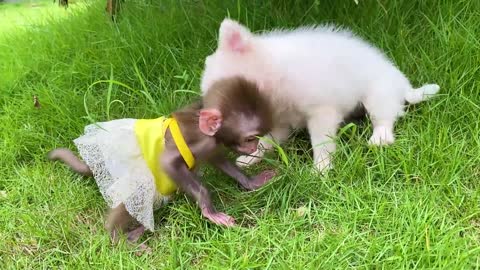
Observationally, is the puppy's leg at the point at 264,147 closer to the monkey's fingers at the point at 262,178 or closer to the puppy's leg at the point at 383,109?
the monkey's fingers at the point at 262,178

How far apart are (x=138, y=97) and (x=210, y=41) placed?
564 mm

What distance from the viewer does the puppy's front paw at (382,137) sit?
2.70 m

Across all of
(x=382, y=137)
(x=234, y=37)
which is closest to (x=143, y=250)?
(x=234, y=37)

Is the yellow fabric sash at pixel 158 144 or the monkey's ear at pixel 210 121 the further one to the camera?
the yellow fabric sash at pixel 158 144

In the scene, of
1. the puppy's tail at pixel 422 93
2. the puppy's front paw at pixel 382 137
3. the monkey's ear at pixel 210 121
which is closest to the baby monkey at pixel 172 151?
the monkey's ear at pixel 210 121

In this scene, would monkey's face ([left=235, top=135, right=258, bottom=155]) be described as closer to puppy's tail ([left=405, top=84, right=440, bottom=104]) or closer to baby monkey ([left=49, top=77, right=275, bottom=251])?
baby monkey ([left=49, top=77, right=275, bottom=251])

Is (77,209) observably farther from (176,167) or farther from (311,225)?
(311,225)

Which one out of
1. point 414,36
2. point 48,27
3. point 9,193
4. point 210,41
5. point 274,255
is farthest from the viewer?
point 48,27

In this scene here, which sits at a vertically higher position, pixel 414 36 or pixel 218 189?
pixel 414 36

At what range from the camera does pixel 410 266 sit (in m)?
2.03

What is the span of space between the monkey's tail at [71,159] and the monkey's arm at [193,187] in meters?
0.64

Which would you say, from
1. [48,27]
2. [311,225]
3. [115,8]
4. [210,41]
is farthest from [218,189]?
[48,27]

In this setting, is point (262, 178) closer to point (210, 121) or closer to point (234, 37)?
point (210, 121)

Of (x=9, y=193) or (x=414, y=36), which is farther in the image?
(x=414, y=36)
